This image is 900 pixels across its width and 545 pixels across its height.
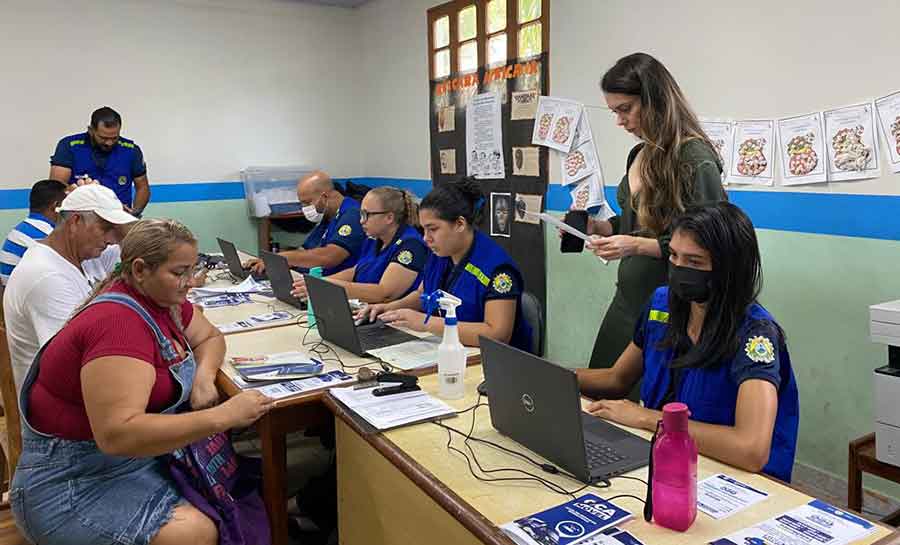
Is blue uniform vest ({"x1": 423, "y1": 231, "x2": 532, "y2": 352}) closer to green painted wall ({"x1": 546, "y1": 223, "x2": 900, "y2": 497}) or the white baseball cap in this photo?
the white baseball cap

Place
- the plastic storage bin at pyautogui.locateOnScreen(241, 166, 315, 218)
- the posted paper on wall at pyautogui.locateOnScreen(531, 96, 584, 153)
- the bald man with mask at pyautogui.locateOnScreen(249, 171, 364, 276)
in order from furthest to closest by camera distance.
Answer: the plastic storage bin at pyautogui.locateOnScreen(241, 166, 315, 218)
the posted paper on wall at pyautogui.locateOnScreen(531, 96, 584, 153)
the bald man with mask at pyautogui.locateOnScreen(249, 171, 364, 276)

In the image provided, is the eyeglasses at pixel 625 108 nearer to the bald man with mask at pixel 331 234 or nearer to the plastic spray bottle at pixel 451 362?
the plastic spray bottle at pixel 451 362

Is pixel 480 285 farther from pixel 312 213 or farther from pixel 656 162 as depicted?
pixel 312 213

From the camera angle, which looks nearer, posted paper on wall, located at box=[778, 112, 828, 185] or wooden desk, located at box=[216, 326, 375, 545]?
wooden desk, located at box=[216, 326, 375, 545]

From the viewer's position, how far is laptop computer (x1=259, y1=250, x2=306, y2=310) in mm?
2961

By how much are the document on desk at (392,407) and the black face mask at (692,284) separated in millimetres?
594

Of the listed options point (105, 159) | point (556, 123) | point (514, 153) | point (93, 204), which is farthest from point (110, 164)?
point (556, 123)

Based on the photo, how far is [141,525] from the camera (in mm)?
1542

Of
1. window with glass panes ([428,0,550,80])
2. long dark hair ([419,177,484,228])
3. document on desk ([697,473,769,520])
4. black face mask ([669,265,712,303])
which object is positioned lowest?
document on desk ([697,473,769,520])

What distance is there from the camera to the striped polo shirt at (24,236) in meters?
3.27

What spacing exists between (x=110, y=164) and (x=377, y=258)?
2566 millimetres

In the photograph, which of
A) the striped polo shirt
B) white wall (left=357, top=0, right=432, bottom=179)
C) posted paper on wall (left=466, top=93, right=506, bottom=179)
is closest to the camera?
Result: the striped polo shirt

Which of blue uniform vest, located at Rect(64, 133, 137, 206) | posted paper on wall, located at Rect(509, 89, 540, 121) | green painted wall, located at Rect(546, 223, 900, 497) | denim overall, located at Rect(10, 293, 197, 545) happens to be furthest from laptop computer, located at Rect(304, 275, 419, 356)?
blue uniform vest, located at Rect(64, 133, 137, 206)

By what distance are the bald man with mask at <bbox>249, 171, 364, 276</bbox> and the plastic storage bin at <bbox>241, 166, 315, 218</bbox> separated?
6.09ft
